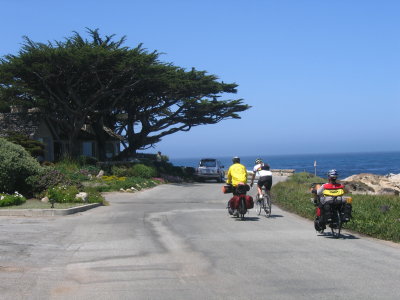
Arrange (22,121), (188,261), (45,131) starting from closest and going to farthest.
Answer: (188,261) → (22,121) → (45,131)

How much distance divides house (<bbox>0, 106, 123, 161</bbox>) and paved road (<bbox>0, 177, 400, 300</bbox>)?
21.5m

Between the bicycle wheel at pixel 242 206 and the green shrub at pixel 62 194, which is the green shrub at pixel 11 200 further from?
the bicycle wheel at pixel 242 206

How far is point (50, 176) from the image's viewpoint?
21.2 meters

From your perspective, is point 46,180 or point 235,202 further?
point 46,180

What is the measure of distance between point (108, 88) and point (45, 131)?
23.2 feet

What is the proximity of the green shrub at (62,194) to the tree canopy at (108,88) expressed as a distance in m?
14.6

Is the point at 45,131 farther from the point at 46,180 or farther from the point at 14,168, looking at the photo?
the point at 14,168

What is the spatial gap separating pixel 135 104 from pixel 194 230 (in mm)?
29571

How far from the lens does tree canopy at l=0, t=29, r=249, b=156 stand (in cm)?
3356

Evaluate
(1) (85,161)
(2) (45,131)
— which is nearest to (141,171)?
(1) (85,161)

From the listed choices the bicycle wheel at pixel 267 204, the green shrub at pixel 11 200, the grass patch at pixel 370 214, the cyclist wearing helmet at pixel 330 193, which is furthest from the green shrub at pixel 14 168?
the cyclist wearing helmet at pixel 330 193

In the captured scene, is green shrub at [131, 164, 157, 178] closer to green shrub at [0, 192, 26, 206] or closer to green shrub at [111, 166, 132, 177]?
green shrub at [111, 166, 132, 177]

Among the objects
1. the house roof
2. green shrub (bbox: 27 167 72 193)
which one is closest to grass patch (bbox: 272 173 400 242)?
green shrub (bbox: 27 167 72 193)

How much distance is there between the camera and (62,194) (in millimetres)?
19422
